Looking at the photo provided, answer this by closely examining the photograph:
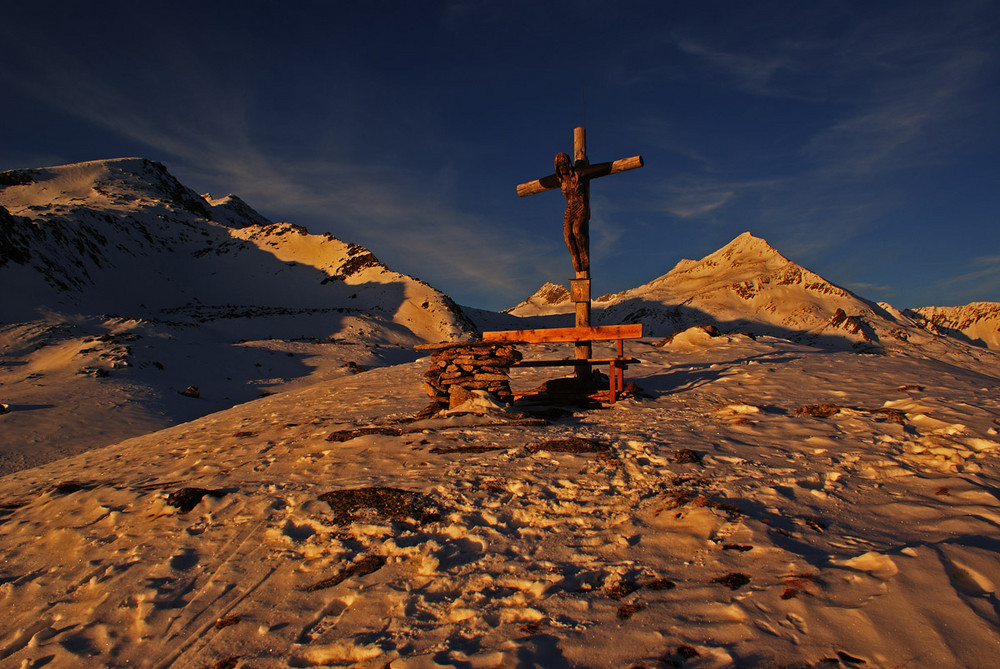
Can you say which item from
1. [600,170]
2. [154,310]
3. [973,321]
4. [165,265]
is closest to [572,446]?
[600,170]

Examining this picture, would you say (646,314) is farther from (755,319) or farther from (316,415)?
(316,415)

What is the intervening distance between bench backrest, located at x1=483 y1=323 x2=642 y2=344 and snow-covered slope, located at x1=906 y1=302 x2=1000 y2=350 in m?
56.0

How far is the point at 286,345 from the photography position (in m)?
26.2

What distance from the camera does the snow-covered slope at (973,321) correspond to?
5366cm

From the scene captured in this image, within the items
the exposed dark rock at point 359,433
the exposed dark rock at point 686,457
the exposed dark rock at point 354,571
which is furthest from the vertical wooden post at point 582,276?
the exposed dark rock at point 354,571

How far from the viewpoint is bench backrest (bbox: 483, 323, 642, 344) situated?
1000cm

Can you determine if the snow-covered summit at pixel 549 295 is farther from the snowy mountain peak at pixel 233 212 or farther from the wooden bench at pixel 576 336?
Result: the wooden bench at pixel 576 336

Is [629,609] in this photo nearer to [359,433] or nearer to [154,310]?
[359,433]

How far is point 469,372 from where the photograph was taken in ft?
33.3

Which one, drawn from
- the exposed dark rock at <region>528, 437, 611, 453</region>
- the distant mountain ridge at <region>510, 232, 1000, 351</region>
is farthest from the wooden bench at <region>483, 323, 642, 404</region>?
the distant mountain ridge at <region>510, 232, 1000, 351</region>

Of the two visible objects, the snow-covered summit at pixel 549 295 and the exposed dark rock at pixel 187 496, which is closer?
the exposed dark rock at pixel 187 496

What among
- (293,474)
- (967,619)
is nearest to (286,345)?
(293,474)

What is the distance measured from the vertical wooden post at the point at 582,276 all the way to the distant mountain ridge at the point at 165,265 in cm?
2369

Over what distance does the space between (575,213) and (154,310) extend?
3919 cm
